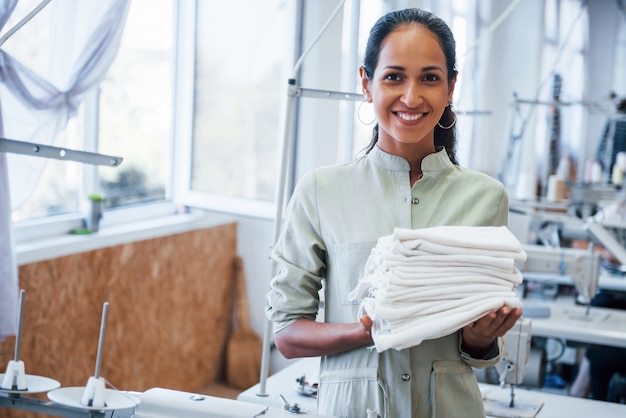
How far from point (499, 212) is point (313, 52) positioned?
2688mm

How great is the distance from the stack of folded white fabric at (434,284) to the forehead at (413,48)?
29 centimetres

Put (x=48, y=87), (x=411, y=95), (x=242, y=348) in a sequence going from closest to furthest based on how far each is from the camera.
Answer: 1. (x=411, y=95)
2. (x=48, y=87)
3. (x=242, y=348)

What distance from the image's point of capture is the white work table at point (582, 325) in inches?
120

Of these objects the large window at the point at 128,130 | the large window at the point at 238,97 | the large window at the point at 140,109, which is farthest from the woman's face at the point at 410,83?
the large window at the point at 238,97

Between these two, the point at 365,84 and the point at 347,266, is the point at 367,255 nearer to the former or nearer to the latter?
the point at 347,266

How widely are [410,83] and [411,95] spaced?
0.08 feet

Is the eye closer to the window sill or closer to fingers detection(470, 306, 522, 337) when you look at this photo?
fingers detection(470, 306, 522, 337)

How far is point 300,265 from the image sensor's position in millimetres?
1461

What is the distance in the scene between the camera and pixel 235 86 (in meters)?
4.18

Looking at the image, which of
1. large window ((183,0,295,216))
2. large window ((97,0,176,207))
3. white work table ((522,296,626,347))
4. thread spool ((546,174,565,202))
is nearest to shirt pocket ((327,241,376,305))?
white work table ((522,296,626,347))

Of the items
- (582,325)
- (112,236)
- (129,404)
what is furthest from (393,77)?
(112,236)

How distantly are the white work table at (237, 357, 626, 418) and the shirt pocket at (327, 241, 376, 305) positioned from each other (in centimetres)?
79

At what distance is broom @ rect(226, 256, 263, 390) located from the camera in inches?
168

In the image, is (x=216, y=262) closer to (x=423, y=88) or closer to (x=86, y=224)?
(x=86, y=224)
